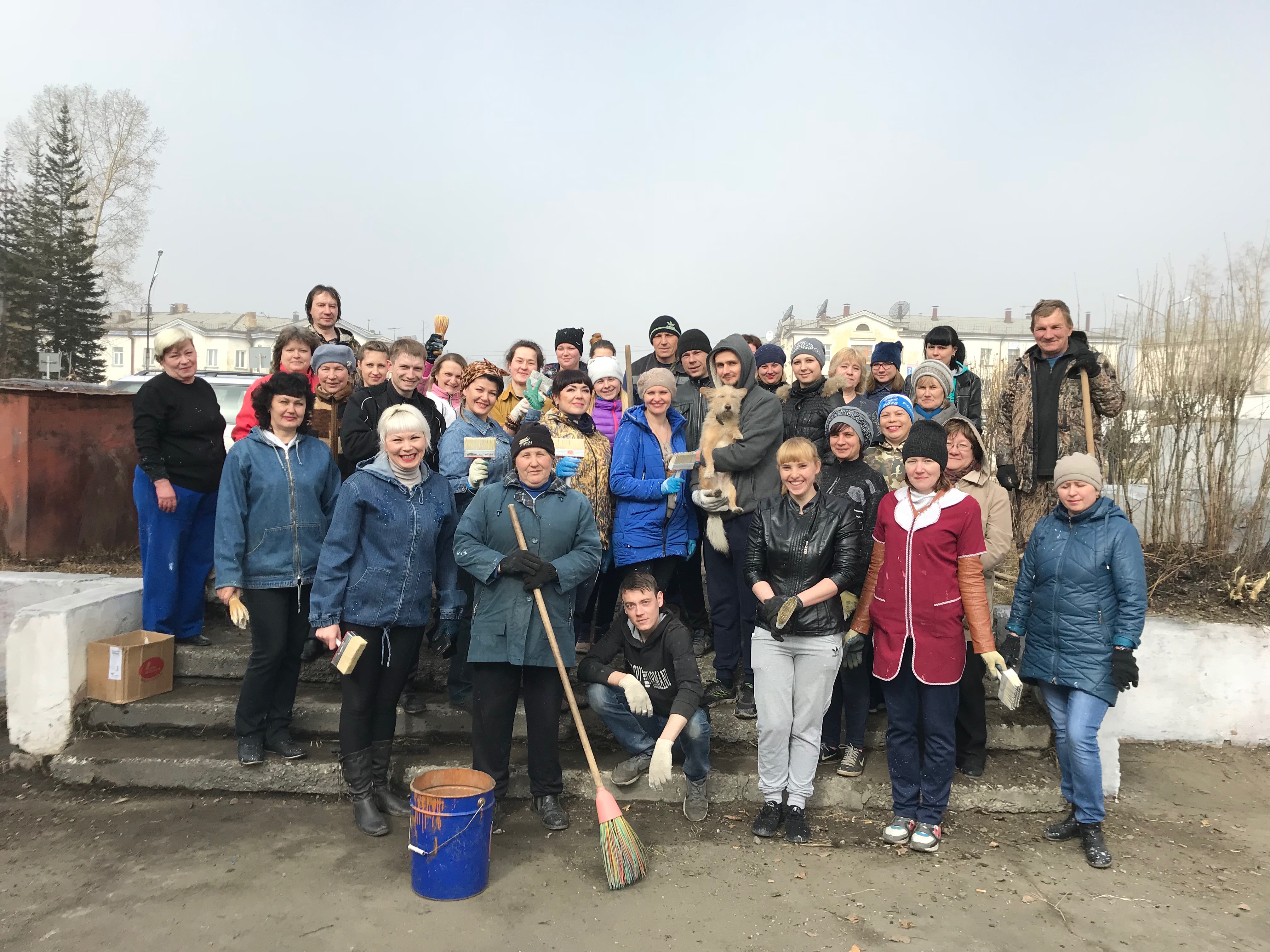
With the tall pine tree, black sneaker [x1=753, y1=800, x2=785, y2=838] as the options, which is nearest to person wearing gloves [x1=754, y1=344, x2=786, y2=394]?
black sneaker [x1=753, y1=800, x2=785, y2=838]

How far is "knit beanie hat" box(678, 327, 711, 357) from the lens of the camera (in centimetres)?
521

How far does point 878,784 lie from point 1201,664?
2.56m

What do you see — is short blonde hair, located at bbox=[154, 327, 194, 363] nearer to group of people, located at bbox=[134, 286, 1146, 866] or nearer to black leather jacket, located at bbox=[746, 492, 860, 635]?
group of people, located at bbox=[134, 286, 1146, 866]

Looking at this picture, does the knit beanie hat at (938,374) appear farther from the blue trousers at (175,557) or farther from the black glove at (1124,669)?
the blue trousers at (175,557)

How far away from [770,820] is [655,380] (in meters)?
2.47

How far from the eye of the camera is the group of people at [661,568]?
3.69 metres

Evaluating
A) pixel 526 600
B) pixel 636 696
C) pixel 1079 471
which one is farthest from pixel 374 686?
pixel 1079 471

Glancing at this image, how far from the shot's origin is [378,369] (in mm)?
4980

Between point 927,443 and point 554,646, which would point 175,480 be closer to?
point 554,646

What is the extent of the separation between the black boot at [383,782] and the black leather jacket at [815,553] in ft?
6.56

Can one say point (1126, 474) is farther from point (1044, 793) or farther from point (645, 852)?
point (645, 852)

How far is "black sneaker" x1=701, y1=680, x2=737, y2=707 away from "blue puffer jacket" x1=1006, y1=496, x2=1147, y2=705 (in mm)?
1620

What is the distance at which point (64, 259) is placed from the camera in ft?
100

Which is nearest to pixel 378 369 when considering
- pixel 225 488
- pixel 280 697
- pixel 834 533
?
pixel 225 488
